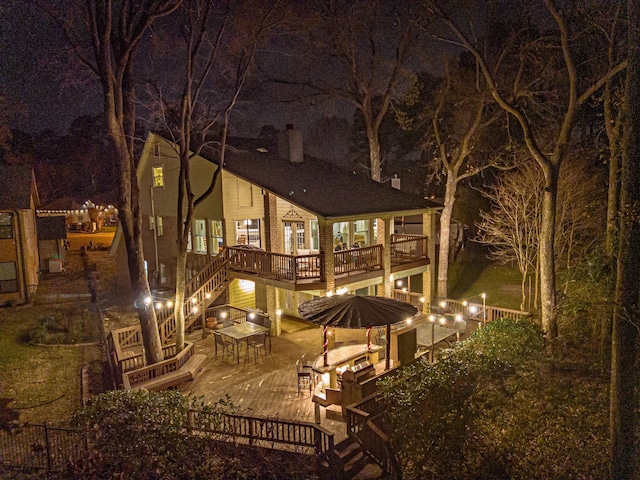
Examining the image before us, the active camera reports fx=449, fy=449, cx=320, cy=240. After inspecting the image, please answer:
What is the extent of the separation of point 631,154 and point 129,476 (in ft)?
28.1

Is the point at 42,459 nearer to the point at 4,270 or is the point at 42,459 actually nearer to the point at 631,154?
the point at 631,154

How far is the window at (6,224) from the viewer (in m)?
24.4

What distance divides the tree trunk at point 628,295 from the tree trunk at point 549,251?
618 centimetres

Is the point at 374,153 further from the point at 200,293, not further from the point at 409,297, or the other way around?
the point at 200,293

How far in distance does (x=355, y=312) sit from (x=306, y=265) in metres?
6.63

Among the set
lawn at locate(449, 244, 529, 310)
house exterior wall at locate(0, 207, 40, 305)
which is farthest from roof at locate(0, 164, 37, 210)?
lawn at locate(449, 244, 529, 310)

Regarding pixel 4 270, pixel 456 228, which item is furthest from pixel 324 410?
pixel 456 228

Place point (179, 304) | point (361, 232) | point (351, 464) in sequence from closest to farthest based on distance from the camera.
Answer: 1. point (351, 464)
2. point (179, 304)
3. point (361, 232)

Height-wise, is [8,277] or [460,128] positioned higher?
[460,128]

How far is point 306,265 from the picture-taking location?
17531mm

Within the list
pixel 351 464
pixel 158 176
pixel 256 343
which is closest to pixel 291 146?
pixel 158 176

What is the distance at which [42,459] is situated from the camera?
9.33 meters

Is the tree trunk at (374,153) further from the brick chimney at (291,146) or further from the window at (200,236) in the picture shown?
the window at (200,236)

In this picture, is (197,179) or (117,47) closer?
(117,47)
